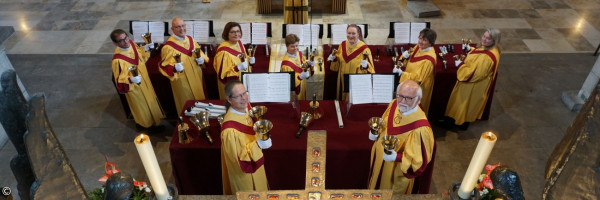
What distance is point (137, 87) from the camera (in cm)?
569

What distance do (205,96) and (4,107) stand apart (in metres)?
5.06

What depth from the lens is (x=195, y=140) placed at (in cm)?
446

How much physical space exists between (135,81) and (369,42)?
537 cm

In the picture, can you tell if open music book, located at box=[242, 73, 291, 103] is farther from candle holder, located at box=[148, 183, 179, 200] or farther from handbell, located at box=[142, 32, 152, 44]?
handbell, located at box=[142, 32, 152, 44]

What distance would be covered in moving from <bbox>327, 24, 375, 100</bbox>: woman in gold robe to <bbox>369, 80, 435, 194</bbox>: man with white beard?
1622 mm

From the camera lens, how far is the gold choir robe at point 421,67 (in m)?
5.53

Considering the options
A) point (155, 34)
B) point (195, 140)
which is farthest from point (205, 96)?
point (195, 140)

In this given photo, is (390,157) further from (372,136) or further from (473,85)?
(473,85)

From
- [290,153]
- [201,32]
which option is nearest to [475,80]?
[290,153]

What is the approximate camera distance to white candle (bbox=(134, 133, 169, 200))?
2.09m

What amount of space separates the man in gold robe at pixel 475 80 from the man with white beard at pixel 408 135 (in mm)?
1992

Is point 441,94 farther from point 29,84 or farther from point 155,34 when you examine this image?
point 29,84

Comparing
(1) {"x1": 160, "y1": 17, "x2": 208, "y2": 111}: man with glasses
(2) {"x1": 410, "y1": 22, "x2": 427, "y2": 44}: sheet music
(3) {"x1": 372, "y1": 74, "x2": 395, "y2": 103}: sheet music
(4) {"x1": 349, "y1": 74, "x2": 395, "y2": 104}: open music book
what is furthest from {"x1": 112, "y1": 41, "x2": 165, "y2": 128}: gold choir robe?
(2) {"x1": 410, "y1": 22, "x2": 427, "y2": 44}: sheet music

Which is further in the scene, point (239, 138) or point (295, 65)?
point (295, 65)
